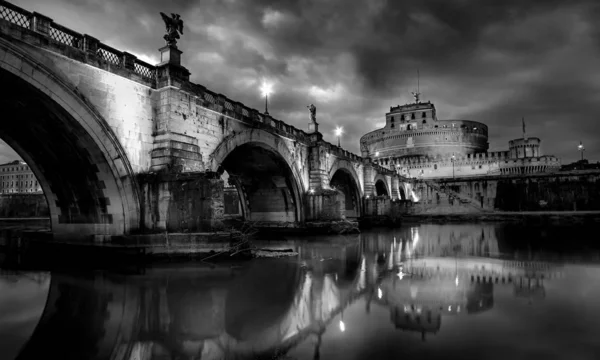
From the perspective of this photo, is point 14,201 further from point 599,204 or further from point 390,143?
point 599,204

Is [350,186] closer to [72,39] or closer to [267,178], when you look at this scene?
[267,178]

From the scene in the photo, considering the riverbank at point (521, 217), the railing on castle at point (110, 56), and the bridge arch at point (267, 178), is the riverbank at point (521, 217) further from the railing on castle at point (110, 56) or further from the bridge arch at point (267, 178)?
the railing on castle at point (110, 56)

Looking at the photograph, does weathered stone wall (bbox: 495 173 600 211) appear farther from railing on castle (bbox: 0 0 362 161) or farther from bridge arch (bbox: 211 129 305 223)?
railing on castle (bbox: 0 0 362 161)

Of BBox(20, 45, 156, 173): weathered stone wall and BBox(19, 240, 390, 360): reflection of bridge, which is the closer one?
BBox(19, 240, 390, 360): reflection of bridge

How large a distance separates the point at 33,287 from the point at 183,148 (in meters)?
6.11

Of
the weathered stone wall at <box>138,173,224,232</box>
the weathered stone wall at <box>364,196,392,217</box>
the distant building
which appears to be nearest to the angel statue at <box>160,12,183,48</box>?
the weathered stone wall at <box>138,173,224,232</box>

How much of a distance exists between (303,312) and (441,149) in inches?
3034

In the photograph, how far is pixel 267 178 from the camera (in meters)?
22.5

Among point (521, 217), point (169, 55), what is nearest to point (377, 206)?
point (521, 217)

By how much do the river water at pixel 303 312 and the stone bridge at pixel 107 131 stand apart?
242cm

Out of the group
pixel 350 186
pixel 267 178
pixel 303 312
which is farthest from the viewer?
pixel 350 186

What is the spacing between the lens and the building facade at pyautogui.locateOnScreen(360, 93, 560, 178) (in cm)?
6216

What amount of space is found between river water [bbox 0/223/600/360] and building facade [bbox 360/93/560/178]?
5406 cm

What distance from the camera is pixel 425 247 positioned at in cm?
1509
